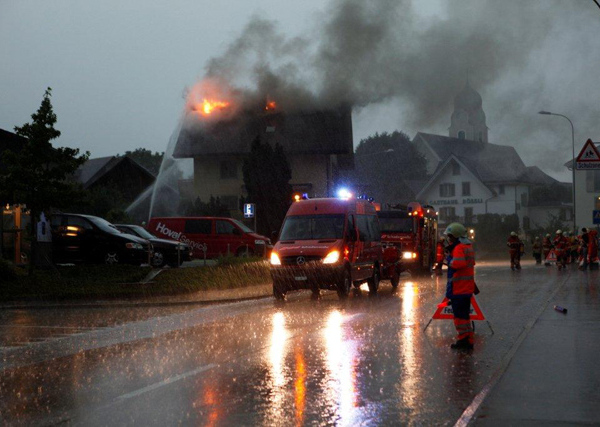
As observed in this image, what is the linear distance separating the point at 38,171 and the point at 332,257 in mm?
8296

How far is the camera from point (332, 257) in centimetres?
2086

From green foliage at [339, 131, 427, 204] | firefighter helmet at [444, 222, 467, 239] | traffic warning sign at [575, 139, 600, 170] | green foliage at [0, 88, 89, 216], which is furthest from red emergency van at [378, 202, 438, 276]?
green foliage at [339, 131, 427, 204]

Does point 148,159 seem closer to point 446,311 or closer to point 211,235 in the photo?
point 211,235

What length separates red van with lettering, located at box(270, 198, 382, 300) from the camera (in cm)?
2077

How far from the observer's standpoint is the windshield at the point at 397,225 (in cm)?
3219

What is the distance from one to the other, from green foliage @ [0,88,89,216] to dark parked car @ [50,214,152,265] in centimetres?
340

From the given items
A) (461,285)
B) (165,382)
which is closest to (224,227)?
(461,285)

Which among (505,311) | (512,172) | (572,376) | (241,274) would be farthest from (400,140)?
(572,376)

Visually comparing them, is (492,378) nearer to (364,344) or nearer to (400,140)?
(364,344)

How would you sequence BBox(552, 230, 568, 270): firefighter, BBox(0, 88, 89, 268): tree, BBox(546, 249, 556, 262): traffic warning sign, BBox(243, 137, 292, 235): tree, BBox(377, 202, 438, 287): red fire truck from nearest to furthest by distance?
BBox(0, 88, 89, 268): tree
BBox(377, 202, 438, 287): red fire truck
BBox(552, 230, 568, 270): firefighter
BBox(546, 249, 556, 262): traffic warning sign
BBox(243, 137, 292, 235): tree

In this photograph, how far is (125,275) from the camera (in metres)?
23.7

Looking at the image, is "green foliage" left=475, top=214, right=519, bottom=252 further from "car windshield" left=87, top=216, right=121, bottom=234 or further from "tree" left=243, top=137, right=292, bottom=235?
"car windshield" left=87, top=216, right=121, bottom=234

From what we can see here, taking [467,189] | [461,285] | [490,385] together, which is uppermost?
[467,189]

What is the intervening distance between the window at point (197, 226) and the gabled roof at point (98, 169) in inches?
1162
